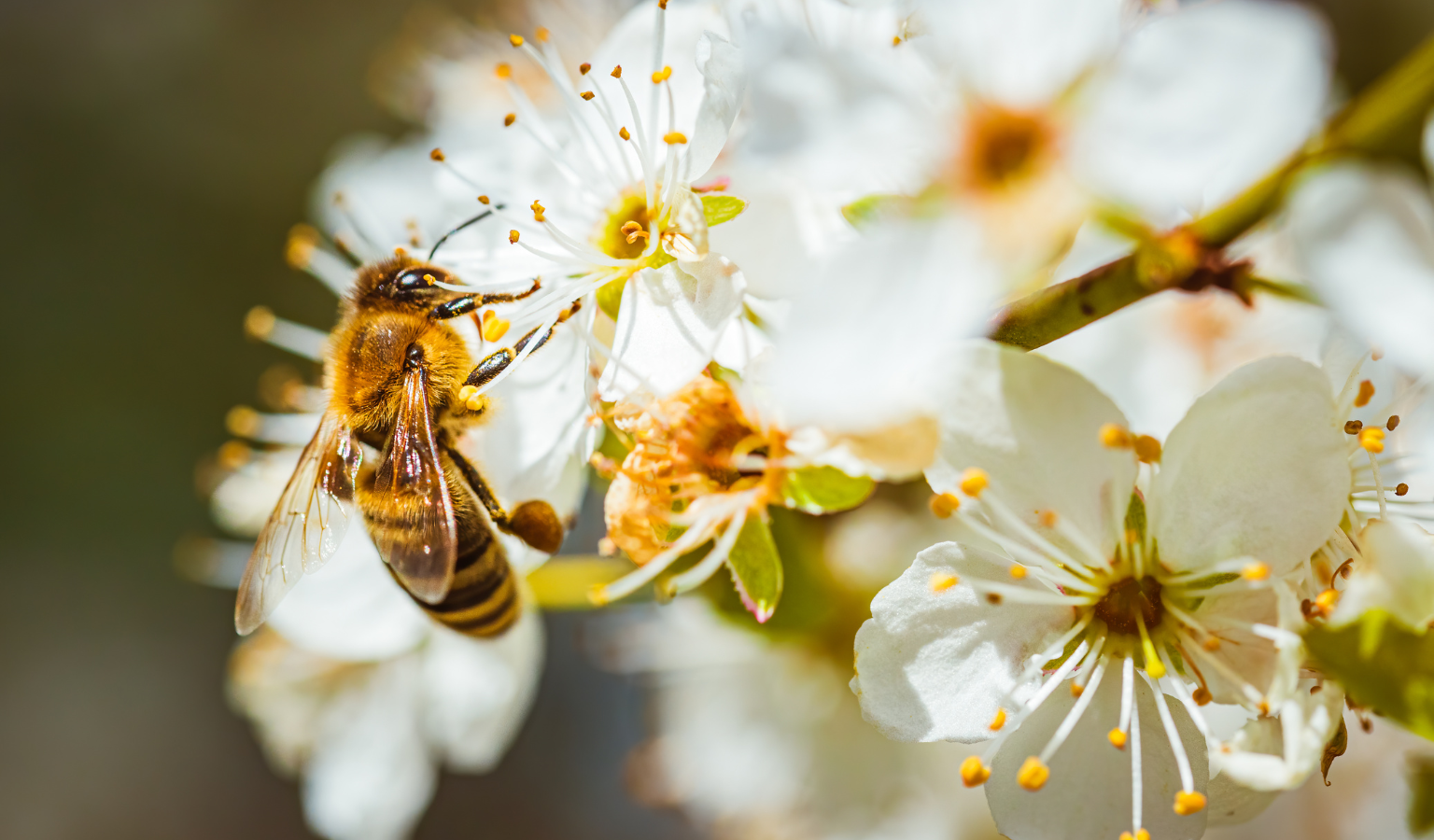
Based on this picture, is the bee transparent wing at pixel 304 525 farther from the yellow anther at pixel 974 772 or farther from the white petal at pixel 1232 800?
the white petal at pixel 1232 800

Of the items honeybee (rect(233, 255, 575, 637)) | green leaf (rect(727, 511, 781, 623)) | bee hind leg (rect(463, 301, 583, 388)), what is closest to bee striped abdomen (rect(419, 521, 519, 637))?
honeybee (rect(233, 255, 575, 637))

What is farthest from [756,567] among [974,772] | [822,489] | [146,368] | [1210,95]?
[146,368]

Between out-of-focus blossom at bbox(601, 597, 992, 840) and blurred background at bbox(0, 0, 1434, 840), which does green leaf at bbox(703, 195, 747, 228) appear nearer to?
out-of-focus blossom at bbox(601, 597, 992, 840)

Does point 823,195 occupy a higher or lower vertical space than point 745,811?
higher

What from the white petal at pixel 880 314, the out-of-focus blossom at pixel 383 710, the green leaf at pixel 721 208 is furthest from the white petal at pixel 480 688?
the white petal at pixel 880 314

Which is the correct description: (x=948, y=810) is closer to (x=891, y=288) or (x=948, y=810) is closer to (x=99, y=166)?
(x=891, y=288)

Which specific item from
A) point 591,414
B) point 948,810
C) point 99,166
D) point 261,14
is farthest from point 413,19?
point 948,810
